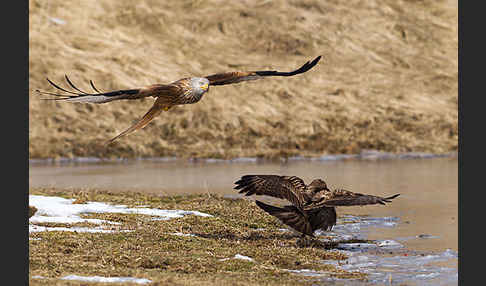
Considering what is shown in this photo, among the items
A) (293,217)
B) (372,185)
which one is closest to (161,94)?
(293,217)

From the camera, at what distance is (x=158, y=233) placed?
13.4 m

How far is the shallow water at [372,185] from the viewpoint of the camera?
12242 mm

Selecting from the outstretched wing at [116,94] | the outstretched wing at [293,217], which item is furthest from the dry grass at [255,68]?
the outstretched wing at [116,94]

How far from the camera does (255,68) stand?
50.3m

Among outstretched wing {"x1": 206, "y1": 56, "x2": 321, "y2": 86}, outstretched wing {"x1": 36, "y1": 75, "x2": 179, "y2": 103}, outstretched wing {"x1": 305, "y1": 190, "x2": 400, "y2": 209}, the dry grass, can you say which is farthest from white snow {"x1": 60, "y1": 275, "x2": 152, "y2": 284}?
the dry grass

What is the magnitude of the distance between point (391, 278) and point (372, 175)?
17.0 m

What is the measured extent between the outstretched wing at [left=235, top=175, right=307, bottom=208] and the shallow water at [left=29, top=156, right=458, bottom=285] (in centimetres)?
142

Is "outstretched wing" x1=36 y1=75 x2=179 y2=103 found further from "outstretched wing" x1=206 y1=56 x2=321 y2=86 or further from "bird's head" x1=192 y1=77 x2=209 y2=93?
"outstretched wing" x1=206 y1=56 x2=321 y2=86

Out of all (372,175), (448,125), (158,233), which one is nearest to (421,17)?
(448,125)

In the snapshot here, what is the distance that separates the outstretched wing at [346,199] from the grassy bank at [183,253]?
87 centimetres

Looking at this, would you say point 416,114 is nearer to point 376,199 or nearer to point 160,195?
point 160,195

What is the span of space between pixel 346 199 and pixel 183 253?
263 centimetres

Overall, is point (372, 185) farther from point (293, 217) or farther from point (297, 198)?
point (297, 198)

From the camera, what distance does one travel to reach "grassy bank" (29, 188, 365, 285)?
9.95 meters
